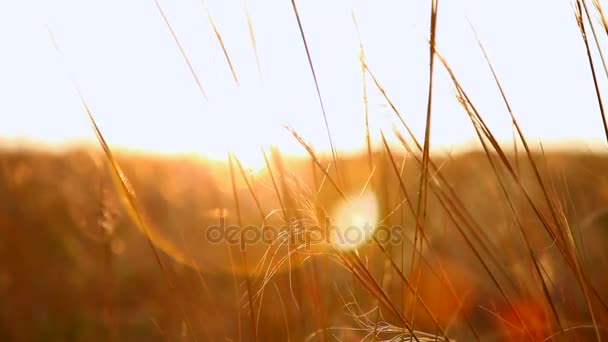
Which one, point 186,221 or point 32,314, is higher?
point 186,221

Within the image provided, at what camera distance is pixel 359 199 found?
3.42 feet

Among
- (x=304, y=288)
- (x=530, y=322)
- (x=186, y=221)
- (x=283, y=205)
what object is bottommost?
(x=530, y=322)

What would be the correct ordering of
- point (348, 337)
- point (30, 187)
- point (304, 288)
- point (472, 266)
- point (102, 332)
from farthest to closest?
point (30, 187) → point (472, 266) → point (102, 332) → point (348, 337) → point (304, 288)

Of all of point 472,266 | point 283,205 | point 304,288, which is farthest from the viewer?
point 472,266

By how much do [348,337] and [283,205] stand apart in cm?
37

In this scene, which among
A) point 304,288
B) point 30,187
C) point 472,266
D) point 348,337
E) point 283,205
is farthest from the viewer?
point 30,187

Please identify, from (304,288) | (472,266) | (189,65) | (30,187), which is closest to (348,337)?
(304,288)

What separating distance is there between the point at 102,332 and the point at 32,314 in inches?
10.9

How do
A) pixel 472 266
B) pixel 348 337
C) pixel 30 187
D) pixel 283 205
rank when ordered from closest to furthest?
pixel 283 205 → pixel 348 337 → pixel 472 266 → pixel 30 187

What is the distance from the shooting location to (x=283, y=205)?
0.89 meters

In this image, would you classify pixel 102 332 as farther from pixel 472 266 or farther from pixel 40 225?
pixel 472 266

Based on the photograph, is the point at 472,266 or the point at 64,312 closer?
the point at 64,312

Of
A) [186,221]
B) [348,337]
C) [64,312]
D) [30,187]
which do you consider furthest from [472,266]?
[30,187]

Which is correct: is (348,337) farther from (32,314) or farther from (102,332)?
(32,314)
